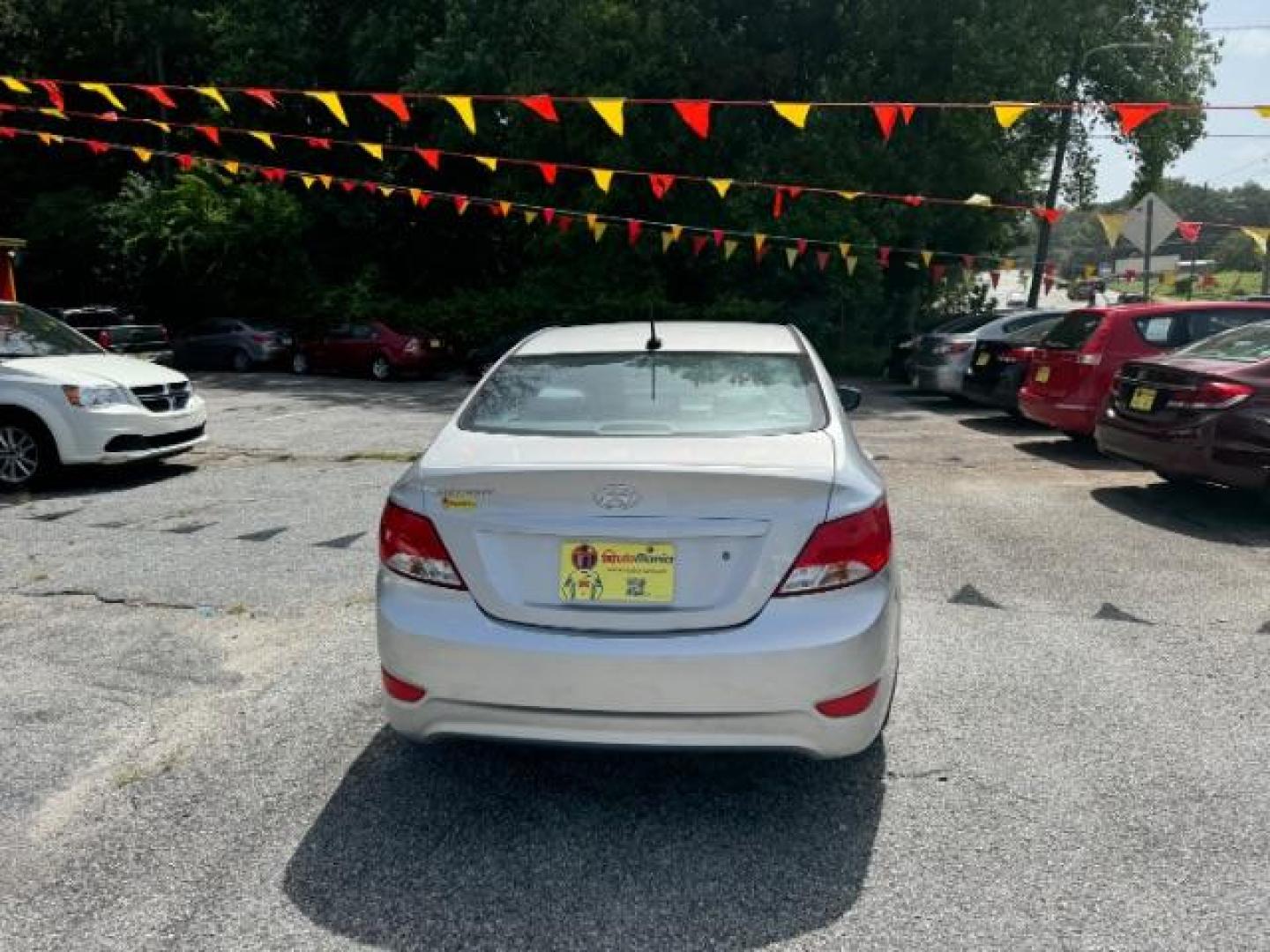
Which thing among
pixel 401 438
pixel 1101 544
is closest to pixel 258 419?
pixel 401 438

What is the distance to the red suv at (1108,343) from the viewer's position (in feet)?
33.9

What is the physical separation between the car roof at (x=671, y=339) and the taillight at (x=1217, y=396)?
14.7 feet

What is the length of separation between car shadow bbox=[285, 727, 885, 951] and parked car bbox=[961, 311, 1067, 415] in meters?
10.2

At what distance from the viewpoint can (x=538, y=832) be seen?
3.15 metres

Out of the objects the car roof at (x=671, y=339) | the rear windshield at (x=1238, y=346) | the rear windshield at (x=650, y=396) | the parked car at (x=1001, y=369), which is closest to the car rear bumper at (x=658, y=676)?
the rear windshield at (x=650, y=396)

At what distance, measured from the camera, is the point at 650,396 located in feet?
12.2

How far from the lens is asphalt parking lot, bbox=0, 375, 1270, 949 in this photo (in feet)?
8.86

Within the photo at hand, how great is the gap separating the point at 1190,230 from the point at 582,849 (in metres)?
15.7

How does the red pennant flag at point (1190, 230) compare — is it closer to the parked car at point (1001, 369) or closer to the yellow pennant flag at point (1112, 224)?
the yellow pennant flag at point (1112, 224)

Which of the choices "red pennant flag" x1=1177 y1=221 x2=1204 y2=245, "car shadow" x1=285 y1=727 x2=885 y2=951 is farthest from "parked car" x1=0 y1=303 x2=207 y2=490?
"red pennant flag" x1=1177 y1=221 x2=1204 y2=245

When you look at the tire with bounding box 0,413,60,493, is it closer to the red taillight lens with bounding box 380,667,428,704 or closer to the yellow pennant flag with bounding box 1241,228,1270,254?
the red taillight lens with bounding box 380,667,428,704

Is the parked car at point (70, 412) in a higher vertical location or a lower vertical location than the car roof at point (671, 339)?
lower

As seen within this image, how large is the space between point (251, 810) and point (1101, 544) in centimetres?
569

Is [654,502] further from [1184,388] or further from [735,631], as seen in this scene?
[1184,388]
